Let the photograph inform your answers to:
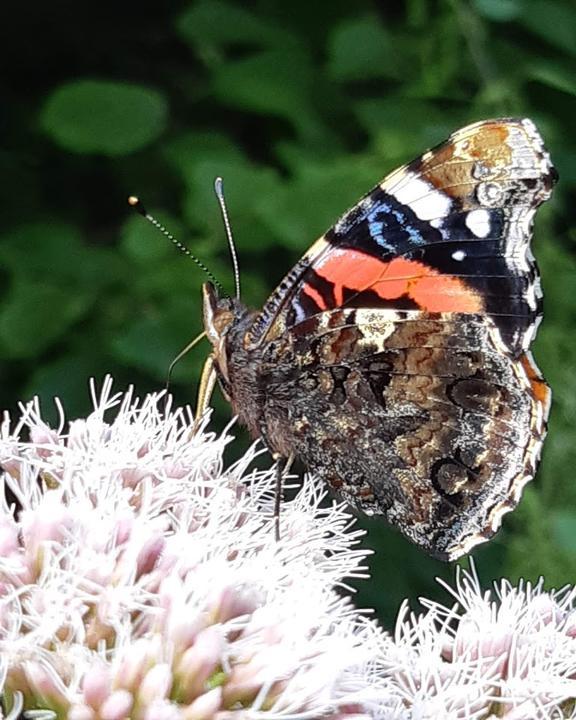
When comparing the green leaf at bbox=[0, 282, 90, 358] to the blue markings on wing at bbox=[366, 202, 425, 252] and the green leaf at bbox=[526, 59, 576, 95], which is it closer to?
the blue markings on wing at bbox=[366, 202, 425, 252]

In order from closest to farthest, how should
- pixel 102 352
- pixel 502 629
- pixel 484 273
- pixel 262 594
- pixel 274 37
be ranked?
pixel 262 594, pixel 502 629, pixel 484 273, pixel 102 352, pixel 274 37

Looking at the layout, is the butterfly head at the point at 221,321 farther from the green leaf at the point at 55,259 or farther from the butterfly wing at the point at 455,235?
the green leaf at the point at 55,259

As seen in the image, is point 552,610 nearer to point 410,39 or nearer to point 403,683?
point 403,683

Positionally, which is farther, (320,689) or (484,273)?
(484,273)

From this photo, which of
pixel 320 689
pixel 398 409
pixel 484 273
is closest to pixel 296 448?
pixel 398 409

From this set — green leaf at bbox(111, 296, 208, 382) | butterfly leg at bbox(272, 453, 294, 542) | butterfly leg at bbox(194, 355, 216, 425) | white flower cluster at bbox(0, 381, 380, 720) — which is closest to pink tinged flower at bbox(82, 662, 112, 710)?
white flower cluster at bbox(0, 381, 380, 720)

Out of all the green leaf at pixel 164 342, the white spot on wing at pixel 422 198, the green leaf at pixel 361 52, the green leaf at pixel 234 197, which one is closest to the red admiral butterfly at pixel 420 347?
the white spot on wing at pixel 422 198
